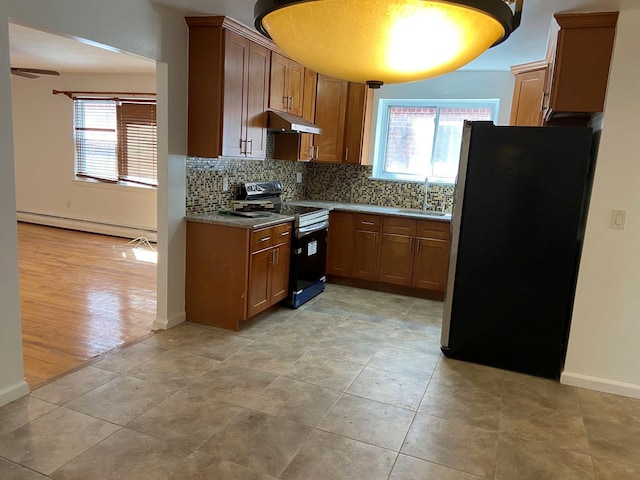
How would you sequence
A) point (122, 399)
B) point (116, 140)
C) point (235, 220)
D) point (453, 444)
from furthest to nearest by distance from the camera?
point (116, 140)
point (235, 220)
point (122, 399)
point (453, 444)

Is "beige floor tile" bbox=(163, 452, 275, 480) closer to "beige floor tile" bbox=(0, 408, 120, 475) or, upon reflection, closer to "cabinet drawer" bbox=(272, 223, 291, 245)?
"beige floor tile" bbox=(0, 408, 120, 475)

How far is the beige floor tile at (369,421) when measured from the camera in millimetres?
2314

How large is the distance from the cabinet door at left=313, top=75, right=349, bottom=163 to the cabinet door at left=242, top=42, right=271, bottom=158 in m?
1.02

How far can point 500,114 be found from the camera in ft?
15.6

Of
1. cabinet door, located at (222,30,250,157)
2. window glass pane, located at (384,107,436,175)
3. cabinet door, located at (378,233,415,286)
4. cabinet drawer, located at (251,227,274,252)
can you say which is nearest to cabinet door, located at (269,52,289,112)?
cabinet door, located at (222,30,250,157)

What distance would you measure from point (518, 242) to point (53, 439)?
2.89 m

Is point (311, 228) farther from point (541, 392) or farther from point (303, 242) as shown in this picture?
point (541, 392)

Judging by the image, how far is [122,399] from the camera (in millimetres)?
2549

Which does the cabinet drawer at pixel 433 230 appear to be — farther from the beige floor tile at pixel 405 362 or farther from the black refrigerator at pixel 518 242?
the beige floor tile at pixel 405 362

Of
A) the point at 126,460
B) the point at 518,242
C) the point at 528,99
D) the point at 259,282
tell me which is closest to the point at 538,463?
the point at 518,242

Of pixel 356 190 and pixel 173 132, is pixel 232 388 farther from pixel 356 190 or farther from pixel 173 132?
pixel 356 190

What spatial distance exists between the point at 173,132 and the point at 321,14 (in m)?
2.62

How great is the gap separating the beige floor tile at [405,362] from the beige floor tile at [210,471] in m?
1.32

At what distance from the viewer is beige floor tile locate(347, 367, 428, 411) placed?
2705 millimetres
